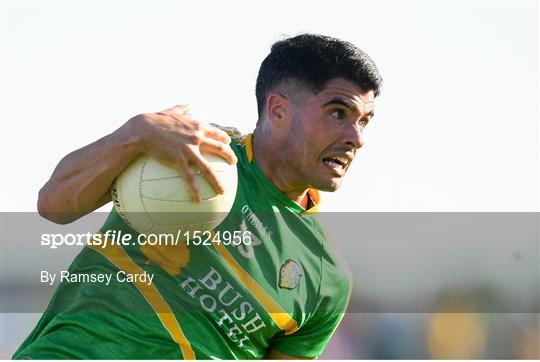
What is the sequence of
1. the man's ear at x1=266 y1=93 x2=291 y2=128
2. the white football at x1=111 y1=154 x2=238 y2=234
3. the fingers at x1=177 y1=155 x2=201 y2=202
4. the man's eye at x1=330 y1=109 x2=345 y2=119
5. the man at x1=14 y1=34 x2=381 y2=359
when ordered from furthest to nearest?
the man's ear at x1=266 y1=93 x2=291 y2=128 < the man's eye at x1=330 y1=109 x2=345 y2=119 < the man at x1=14 y1=34 x2=381 y2=359 < the white football at x1=111 y1=154 x2=238 y2=234 < the fingers at x1=177 y1=155 x2=201 y2=202

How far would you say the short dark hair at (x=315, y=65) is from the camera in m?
6.74

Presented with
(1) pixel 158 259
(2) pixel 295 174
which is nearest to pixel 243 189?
(2) pixel 295 174

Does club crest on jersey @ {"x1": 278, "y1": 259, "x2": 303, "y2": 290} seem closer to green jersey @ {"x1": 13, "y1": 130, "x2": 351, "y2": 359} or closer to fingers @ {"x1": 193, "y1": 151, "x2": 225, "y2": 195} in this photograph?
green jersey @ {"x1": 13, "y1": 130, "x2": 351, "y2": 359}

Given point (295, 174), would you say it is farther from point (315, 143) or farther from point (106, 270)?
point (106, 270)

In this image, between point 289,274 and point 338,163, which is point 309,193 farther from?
point 289,274

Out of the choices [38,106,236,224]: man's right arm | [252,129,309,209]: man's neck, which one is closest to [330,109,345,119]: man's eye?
[252,129,309,209]: man's neck

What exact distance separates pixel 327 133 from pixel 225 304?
1.22 meters

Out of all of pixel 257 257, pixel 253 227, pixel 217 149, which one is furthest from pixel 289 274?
pixel 217 149

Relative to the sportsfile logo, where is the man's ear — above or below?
above

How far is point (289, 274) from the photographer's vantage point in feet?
21.9

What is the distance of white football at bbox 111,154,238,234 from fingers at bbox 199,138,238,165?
1.1 inches

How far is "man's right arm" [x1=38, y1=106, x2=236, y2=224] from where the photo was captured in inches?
216

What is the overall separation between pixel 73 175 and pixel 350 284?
2.23m

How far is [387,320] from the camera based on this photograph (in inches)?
621
